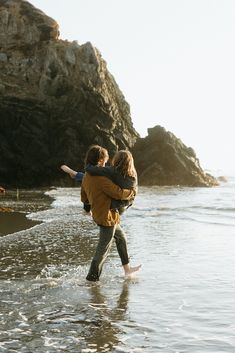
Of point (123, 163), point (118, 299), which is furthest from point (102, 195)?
point (118, 299)

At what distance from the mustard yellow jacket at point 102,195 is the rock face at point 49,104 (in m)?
45.2

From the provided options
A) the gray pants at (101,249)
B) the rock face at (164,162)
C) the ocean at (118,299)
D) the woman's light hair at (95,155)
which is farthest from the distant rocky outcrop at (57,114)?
the woman's light hair at (95,155)

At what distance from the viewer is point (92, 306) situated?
19.4ft

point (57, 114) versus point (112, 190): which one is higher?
point (57, 114)

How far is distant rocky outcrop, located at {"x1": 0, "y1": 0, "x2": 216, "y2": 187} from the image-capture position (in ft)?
175

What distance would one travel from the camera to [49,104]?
55906mm

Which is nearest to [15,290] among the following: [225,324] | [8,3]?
[225,324]

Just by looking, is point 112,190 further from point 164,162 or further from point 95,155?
point 164,162

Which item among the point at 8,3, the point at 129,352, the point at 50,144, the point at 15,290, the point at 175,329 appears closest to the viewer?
the point at 129,352

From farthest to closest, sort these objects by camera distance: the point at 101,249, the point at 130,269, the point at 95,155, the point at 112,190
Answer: the point at 130,269 < the point at 101,249 < the point at 95,155 < the point at 112,190

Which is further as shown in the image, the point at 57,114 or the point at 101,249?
the point at 57,114

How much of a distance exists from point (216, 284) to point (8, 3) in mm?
66174

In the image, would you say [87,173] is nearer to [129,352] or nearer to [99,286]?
[99,286]

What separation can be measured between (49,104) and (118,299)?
2019 inches
